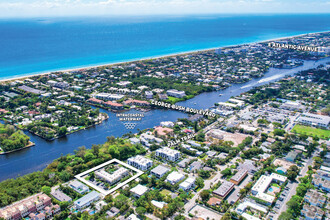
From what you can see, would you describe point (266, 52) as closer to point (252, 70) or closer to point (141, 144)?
point (252, 70)

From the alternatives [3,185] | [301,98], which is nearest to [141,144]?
[3,185]

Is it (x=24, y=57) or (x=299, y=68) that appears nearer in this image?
(x=299, y=68)

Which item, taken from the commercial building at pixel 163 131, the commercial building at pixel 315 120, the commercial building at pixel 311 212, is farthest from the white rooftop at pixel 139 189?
the commercial building at pixel 315 120

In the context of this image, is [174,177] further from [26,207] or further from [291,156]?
[291,156]

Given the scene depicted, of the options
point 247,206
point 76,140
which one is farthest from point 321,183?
point 76,140

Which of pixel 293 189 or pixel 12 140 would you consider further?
pixel 12 140

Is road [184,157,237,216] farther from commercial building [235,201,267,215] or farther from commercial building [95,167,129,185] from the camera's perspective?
commercial building [95,167,129,185]
